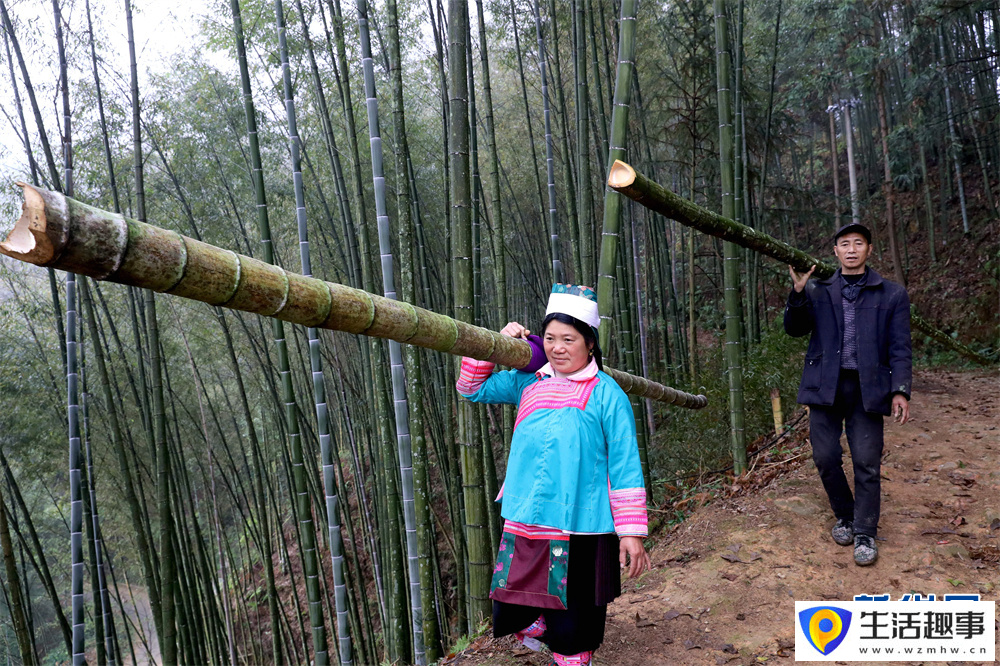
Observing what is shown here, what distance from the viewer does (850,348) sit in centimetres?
241

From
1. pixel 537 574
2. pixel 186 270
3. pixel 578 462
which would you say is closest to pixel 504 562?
pixel 537 574

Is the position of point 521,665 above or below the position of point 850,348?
below

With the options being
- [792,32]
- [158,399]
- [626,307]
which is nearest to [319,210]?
[158,399]

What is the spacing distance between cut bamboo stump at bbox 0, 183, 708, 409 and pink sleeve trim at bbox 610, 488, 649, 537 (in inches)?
22.9

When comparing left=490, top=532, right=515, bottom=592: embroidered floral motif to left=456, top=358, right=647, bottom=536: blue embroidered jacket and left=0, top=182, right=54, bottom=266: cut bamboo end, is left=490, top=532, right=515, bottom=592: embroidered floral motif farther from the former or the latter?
left=0, top=182, right=54, bottom=266: cut bamboo end

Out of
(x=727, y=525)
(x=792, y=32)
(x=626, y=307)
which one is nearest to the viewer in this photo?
(x=727, y=525)

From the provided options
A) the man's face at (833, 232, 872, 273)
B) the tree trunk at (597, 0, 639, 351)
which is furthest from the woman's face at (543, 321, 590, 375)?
the man's face at (833, 232, 872, 273)

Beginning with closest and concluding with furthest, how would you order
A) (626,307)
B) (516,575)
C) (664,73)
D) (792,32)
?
(516,575), (626,307), (664,73), (792,32)

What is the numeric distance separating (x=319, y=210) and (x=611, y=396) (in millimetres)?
6848

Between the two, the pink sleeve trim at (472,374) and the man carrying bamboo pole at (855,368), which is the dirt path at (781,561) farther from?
the pink sleeve trim at (472,374)

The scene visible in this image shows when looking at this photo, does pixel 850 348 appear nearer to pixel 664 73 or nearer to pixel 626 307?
pixel 626 307

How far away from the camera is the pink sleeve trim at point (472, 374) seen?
1675mm

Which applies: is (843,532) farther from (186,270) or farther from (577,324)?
(186,270)
